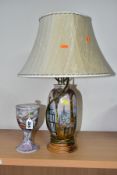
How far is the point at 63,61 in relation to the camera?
2.38 ft

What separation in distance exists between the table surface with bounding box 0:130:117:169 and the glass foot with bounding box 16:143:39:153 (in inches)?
0.7

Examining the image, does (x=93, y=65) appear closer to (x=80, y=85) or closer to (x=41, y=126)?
(x=80, y=85)

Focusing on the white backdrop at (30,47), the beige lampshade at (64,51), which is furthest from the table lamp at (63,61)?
the white backdrop at (30,47)

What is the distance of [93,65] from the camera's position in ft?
2.46

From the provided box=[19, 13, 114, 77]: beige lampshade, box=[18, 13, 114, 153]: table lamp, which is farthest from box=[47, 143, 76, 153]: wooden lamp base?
box=[19, 13, 114, 77]: beige lampshade

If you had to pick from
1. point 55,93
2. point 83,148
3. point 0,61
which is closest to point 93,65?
point 55,93

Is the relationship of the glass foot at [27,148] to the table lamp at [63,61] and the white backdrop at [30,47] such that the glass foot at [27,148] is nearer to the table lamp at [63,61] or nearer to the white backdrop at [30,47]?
the table lamp at [63,61]

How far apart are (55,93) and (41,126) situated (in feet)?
1.24

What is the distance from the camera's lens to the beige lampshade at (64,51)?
2.36ft

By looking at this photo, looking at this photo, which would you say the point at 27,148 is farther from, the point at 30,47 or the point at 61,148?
the point at 30,47

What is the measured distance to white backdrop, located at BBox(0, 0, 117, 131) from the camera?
3.58 ft

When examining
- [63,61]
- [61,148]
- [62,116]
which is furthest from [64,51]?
[61,148]

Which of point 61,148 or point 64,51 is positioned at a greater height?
point 64,51

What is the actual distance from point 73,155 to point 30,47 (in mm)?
599
